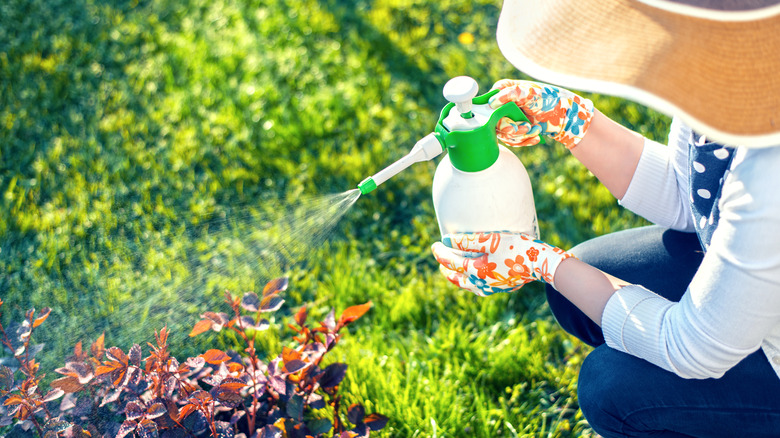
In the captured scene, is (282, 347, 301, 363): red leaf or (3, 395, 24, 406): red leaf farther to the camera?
(282, 347, 301, 363): red leaf

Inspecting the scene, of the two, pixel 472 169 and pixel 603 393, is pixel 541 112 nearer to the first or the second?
pixel 472 169

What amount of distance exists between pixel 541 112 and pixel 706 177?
1.39 feet

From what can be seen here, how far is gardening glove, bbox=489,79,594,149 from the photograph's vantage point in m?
1.67

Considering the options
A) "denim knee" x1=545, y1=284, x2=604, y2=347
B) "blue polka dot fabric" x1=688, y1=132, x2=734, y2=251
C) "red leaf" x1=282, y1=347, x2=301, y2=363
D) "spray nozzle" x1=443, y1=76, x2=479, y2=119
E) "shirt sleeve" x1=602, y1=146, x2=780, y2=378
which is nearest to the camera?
"shirt sleeve" x1=602, y1=146, x2=780, y2=378

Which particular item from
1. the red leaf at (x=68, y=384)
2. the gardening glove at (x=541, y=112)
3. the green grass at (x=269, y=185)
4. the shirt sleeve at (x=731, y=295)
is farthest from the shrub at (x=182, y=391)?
the shirt sleeve at (x=731, y=295)

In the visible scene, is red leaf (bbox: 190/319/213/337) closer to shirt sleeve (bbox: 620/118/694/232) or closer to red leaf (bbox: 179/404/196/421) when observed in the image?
red leaf (bbox: 179/404/196/421)

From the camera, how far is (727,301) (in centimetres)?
134

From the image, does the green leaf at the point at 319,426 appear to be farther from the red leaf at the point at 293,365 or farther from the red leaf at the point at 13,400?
the red leaf at the point at 13,400

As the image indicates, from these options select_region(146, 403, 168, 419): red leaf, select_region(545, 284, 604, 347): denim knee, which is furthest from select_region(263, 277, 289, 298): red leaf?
select_region(545, 284, 604, 347): denim knee

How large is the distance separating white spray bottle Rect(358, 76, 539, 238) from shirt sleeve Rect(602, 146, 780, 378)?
40 centimetres

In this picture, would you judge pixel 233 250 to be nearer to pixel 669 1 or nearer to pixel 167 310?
pixel 167 310

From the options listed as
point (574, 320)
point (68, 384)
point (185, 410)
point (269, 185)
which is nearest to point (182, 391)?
point (185, 410)

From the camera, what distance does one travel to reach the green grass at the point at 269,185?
2.33 m

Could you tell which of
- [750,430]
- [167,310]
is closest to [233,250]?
[167,310]
